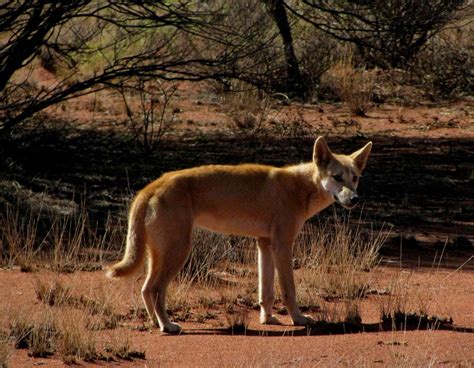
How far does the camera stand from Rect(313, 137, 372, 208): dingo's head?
916cm

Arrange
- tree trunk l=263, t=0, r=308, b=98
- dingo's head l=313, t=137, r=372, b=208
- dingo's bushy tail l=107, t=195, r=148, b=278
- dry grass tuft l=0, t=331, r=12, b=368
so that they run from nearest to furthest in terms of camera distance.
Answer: dry grass tuft l=0, t=331, r=12, b=368
dingo's bushy tail l=107, t=195, r=148, b=278
dingo's head l=313, t=137, r=372, b=208
tree trunk l=263, t=0, r=308, b=98

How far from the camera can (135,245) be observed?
8.75 meters

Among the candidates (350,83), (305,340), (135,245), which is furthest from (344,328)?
(350,83)

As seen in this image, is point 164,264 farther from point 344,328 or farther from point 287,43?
point 287,43

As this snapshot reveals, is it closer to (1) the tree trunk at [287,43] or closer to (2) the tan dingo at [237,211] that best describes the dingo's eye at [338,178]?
(2) the tan dingo at [237,211]

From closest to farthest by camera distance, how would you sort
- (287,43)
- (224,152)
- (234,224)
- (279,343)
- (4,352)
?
(4,352)
(279,343)
(234,224)
(224,152)
(287,43)

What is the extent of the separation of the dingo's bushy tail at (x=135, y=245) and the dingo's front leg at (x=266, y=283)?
124 cm

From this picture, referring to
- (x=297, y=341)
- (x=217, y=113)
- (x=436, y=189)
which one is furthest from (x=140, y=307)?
(x=217, y=113)

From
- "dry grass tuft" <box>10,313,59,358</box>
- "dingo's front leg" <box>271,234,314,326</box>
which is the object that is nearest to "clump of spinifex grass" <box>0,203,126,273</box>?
"dry grass tuft" <box>10,313,59,358</box>

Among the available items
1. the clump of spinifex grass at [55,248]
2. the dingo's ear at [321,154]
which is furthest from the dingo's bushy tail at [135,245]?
the clump of spinifex grass at [55,248]

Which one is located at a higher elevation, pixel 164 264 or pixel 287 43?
pixel 287 43

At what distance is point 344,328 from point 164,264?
1579 mm

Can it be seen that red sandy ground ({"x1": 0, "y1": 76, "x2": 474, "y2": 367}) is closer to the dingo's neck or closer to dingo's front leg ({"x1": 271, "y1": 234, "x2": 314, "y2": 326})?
dingo's front leg ({"x1": 271, "y1": 234, "x2": 314, "y2": 326})

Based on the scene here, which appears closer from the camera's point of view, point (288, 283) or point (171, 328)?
point (171, 328)
